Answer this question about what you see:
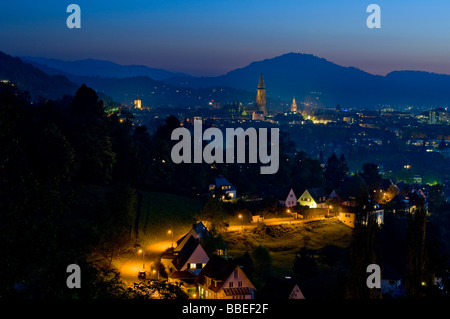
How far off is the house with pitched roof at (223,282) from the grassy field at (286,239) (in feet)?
16.2

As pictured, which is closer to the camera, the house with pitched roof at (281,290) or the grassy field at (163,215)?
the house with pitched roof at (281,290)

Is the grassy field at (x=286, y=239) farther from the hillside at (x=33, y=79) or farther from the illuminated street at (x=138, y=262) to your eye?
the hillside at (x=33, y=79)

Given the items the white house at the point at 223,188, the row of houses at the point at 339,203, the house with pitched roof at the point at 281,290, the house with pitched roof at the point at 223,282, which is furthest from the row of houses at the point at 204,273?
the row of houses at the point at 339,203

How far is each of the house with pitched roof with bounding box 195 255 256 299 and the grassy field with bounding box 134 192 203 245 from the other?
600cm

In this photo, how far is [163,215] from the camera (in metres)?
26.9

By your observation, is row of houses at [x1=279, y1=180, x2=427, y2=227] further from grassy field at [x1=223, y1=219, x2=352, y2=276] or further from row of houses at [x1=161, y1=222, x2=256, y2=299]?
row of houses at [x1=161, y1=222, x2=256, y2=299]

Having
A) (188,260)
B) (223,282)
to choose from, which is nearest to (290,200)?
(188,260)

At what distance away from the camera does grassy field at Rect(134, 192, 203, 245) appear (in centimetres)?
2452

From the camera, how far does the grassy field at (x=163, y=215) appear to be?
24516 millimetres

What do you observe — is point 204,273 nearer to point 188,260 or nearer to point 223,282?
point 223,282

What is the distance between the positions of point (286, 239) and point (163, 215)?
23.5 feet
